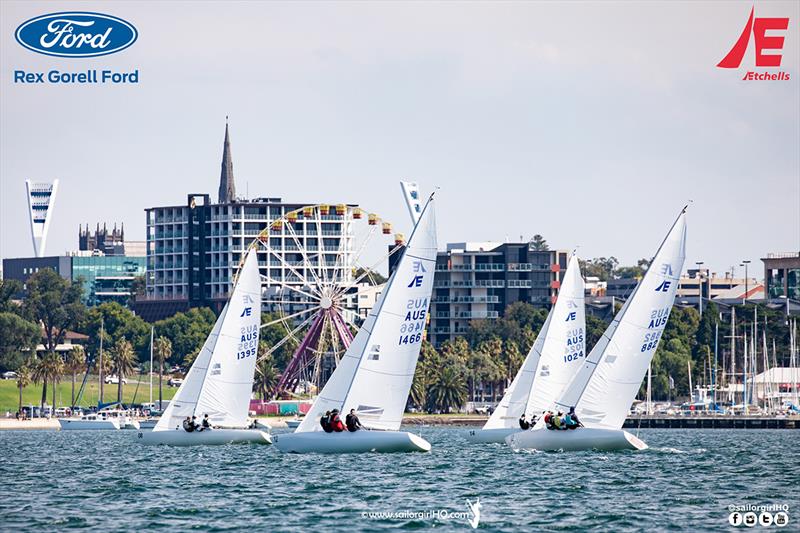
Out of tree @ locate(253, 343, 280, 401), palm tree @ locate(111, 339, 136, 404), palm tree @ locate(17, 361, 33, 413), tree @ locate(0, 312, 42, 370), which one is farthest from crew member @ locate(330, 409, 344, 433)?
tree @ locate(0, 312, 42, 370)

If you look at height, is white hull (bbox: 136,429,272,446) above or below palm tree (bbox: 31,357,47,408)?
below

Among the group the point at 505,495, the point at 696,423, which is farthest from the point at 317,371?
the point at 505,495

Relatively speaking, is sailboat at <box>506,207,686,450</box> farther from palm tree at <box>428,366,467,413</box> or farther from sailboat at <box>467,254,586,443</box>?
palm tree at <box>428,366,467,413</box>

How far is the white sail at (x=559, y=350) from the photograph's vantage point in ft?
247

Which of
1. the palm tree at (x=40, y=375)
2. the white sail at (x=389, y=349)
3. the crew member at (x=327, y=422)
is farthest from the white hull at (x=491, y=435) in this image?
the palm tree at (x=40, y=375)

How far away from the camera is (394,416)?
210ft

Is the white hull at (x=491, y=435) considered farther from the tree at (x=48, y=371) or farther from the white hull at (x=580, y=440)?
the tree at (x=48, y=371)

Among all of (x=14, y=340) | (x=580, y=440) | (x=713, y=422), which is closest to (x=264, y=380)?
(x=14, y=340)

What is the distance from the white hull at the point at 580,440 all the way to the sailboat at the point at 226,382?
15459 millimetres

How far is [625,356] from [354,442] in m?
11.7

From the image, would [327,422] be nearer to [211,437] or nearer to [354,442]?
[354,442]

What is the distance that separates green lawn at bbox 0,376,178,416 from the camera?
17062 cm

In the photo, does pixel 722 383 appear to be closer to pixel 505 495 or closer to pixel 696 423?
pixel 696 423

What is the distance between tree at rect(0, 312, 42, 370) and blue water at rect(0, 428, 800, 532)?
11038 cm
